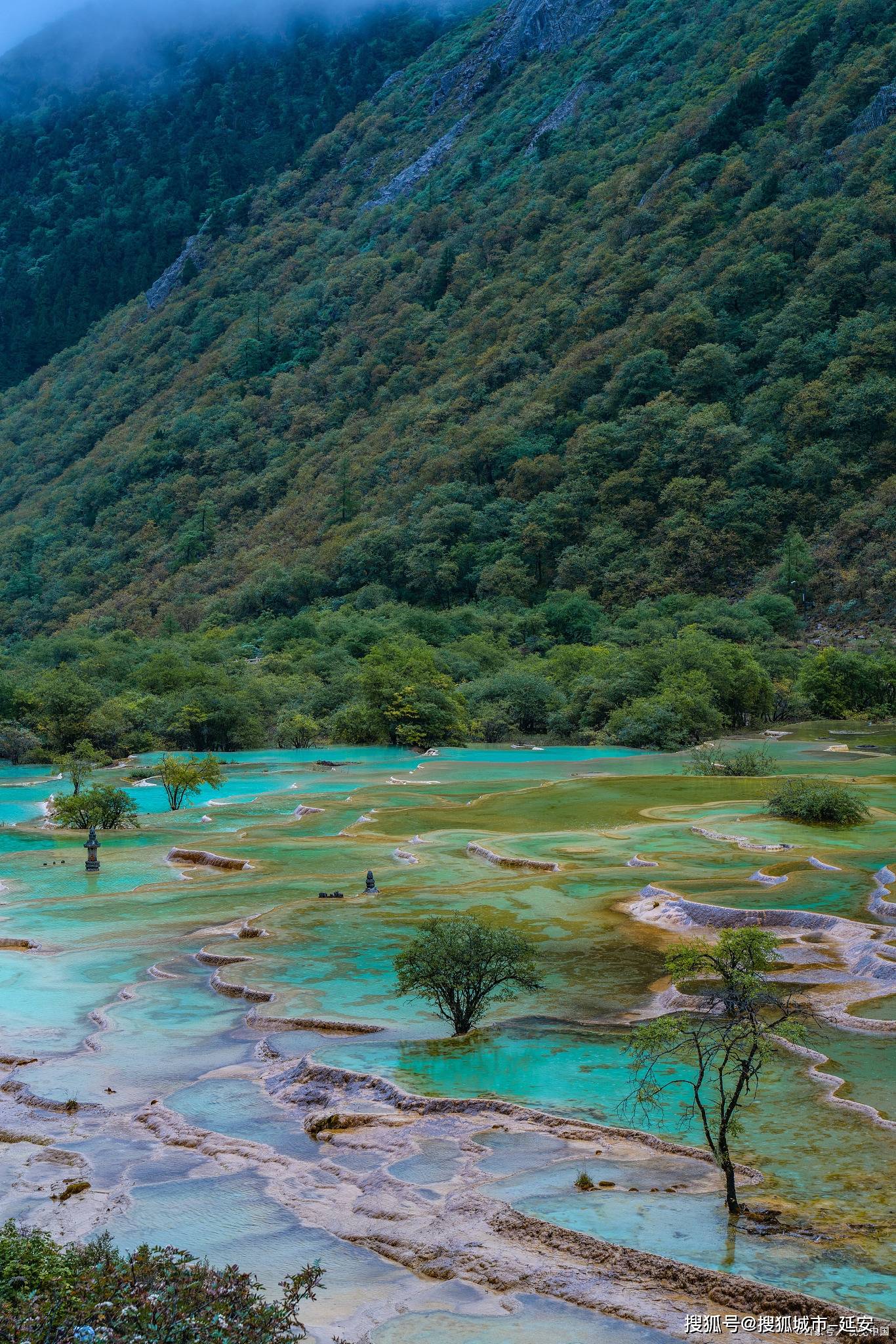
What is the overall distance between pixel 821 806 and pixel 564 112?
401 ft

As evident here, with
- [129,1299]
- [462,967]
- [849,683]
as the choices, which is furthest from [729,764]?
[129,1299]

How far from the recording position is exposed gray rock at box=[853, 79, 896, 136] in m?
88.3

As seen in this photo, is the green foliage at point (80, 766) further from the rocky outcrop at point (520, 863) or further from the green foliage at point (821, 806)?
the green foliage at point (821, 806)

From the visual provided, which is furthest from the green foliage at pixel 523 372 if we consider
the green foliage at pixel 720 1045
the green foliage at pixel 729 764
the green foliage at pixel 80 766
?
the green foliage at pixel 720 1045

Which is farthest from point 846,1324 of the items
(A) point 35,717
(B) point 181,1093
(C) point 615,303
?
(C) point 615,303

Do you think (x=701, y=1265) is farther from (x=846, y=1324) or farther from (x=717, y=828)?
(x=717, y=828)

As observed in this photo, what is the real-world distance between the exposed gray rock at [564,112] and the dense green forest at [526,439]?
0.62 metres

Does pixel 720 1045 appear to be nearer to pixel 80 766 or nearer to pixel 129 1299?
pixel 129 1299

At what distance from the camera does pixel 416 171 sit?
145 meters

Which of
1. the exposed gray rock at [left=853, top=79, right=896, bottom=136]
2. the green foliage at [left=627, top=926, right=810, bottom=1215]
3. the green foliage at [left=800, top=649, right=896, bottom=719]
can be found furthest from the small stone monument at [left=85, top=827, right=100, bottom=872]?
the exposed gray rock at [left=853, top=79, right=896, bottom=136]

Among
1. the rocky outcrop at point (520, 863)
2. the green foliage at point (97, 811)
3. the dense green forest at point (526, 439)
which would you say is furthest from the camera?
the dense green forest at point (526, 439)

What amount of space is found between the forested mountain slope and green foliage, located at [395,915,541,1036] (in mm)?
162979

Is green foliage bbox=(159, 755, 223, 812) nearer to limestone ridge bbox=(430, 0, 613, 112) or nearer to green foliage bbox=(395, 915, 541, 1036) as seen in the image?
green foliage bbox=(395, 915, 541, 1036)

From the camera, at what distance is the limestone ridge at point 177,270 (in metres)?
152
